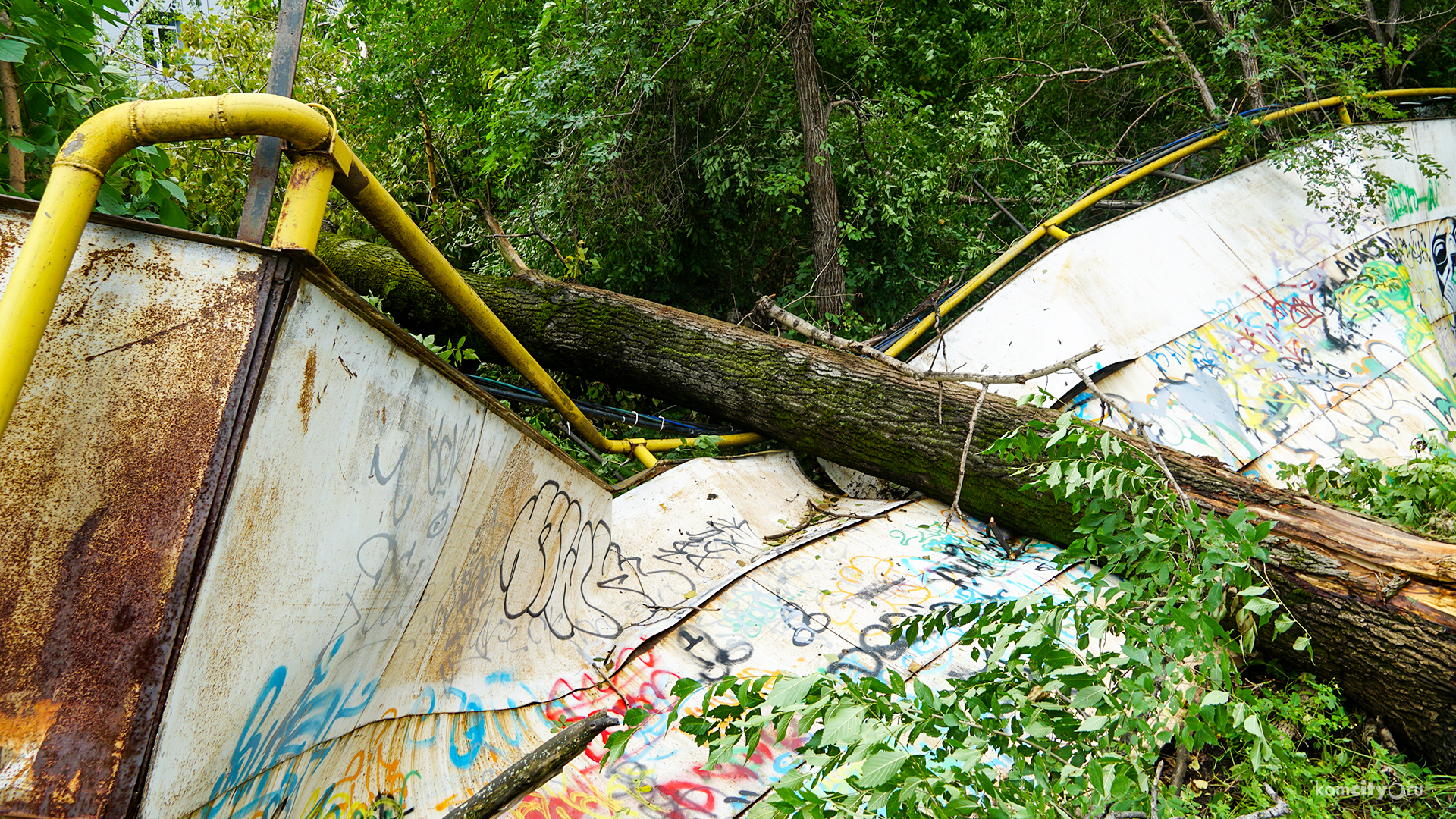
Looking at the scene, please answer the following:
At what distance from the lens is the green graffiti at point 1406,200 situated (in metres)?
6.73

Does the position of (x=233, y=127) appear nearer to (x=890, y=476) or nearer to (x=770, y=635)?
(x=770, y=635)

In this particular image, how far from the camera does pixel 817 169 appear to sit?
270 inches

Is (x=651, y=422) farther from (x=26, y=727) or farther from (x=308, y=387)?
(x=26, y=727)

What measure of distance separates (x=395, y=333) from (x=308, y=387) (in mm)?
396

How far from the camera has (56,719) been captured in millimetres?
1452

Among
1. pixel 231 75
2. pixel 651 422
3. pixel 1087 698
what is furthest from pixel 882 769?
pixel 231 75

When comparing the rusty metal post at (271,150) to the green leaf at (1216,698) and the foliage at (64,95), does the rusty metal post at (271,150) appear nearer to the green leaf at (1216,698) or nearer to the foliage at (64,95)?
the foliage at (64,95)

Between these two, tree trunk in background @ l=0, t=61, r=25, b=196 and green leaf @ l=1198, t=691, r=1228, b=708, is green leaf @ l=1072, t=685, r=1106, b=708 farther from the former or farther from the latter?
tree trunk in background @ l=0, t=61, r=25, b=196

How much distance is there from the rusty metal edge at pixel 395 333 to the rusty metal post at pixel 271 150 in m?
0.14

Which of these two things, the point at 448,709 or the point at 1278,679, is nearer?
the point at 448,709

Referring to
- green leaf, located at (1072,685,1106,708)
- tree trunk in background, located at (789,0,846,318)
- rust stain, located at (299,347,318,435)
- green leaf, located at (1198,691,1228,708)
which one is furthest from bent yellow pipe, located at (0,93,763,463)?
tree trunk in background, located at (789,0,846,318)

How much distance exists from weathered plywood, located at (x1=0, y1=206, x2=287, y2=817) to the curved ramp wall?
4616 millimetres

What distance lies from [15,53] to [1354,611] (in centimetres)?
493

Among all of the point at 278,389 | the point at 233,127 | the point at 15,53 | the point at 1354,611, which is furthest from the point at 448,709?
the point at 1354,611
